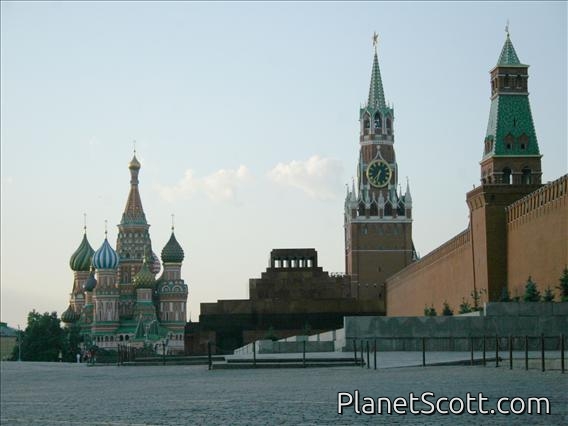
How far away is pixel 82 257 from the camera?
393 feet

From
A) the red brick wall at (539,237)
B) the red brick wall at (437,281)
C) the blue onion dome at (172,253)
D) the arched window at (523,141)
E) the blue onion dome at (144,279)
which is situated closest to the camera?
the red brick wall at (539,237)

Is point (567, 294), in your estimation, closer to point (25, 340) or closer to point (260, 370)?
point (260, 370)

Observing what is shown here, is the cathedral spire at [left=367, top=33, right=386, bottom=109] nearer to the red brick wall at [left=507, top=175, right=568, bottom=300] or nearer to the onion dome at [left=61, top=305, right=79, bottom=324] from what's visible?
the onion dome at [left=61, top=305, right=79, bottom=324]

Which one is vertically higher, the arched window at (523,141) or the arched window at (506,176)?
the arched window at (523,141)

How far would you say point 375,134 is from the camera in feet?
335

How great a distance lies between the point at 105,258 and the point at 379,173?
25.1m

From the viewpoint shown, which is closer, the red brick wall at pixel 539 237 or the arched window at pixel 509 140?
the red brick wall at pixel 539 237

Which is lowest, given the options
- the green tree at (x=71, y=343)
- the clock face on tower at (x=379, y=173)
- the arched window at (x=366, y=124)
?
the green tree at (x=71, y=343)

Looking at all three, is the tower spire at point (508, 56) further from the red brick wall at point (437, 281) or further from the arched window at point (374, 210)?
the arched window at point (374, 210)

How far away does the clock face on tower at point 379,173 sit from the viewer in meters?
102

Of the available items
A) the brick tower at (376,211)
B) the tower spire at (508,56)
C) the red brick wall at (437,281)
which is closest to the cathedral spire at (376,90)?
the brick tower at (376,211)

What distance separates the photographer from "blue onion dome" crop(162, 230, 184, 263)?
113 meters

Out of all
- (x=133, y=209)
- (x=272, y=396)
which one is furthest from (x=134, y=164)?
(x=272, y=396)

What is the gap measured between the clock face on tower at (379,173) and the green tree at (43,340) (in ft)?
83.8
